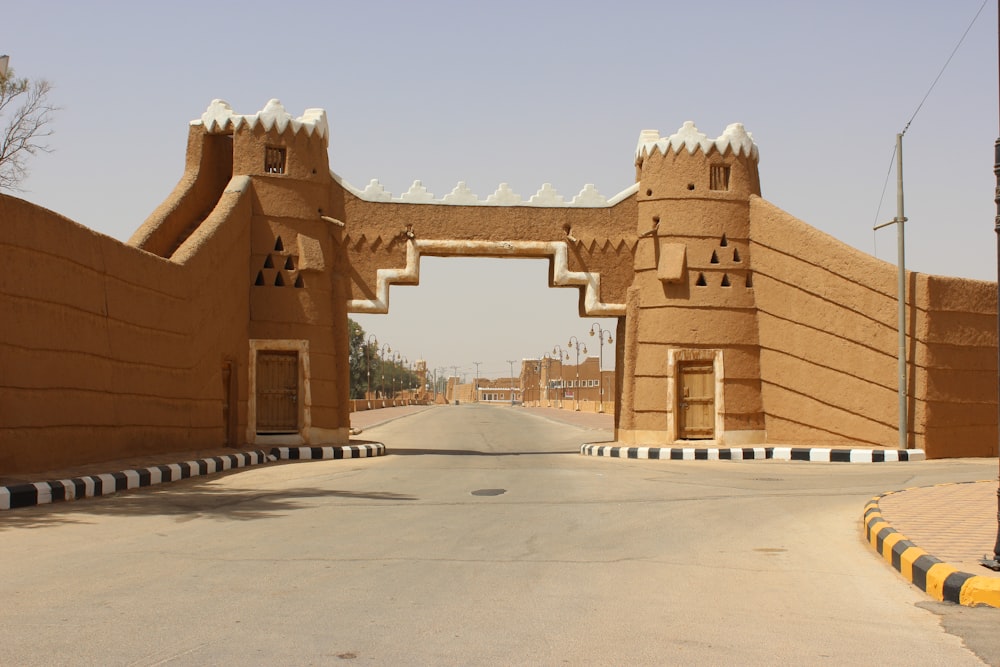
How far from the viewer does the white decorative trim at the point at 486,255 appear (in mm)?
23922

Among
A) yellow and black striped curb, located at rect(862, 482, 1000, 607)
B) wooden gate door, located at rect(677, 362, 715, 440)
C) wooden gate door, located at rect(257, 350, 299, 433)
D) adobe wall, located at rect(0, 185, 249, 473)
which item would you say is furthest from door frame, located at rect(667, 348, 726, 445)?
yellow and black striped curb, located at rect(862, 482, 1000, 607)

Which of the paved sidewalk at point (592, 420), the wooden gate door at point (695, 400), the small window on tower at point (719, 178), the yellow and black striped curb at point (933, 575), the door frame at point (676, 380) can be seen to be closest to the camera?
the yellow and black striped curb at point (933, 575)

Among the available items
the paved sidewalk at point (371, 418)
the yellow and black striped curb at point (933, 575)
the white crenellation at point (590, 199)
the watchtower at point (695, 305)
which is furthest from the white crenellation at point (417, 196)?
the yellow and black striped curb at point (933, 575)

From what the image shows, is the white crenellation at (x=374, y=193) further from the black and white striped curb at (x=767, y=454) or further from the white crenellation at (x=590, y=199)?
the black and white striped curb at (x=767, y=454)

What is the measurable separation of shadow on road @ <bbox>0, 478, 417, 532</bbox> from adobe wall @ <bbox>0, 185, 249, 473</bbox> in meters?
1.49

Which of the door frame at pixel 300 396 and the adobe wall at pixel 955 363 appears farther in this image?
the door frame at pixel 300 396

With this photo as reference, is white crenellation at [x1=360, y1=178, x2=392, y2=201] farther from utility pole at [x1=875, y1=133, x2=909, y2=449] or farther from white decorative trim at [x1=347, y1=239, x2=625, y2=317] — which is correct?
utility pole at [x1=875, y1=133, x2=909, y2=449]

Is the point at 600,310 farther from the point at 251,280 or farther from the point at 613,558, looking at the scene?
the point at 613,558

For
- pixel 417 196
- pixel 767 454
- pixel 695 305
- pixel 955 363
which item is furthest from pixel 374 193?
pixel 955 363

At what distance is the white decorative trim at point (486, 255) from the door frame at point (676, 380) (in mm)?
1922

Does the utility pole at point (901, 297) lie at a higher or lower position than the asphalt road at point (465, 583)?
higher

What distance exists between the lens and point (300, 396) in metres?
23.2

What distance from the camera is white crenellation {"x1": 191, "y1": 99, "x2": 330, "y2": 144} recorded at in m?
23.4

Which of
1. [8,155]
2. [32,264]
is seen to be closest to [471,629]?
[32,264]
